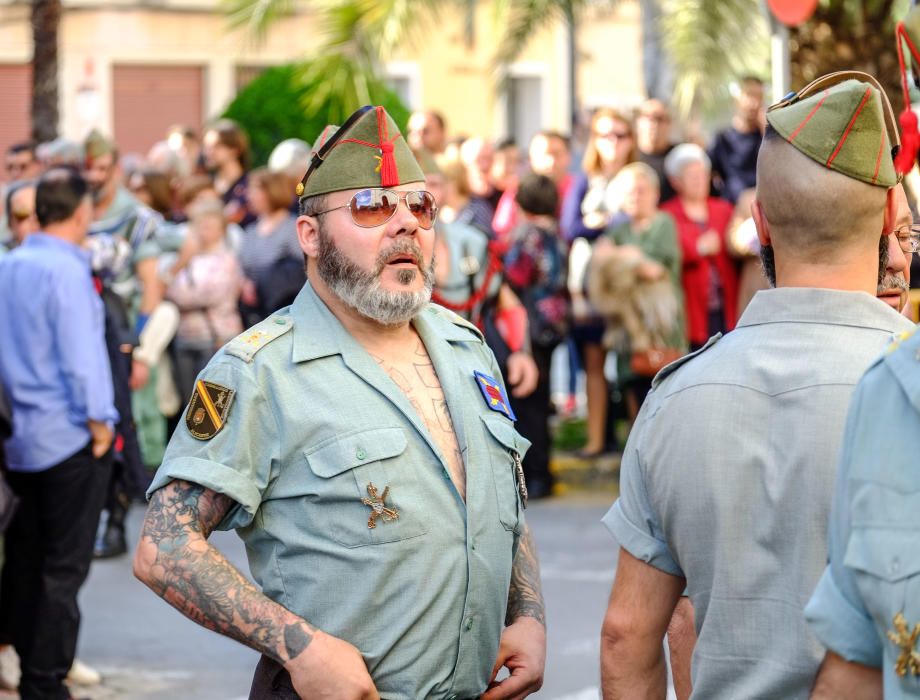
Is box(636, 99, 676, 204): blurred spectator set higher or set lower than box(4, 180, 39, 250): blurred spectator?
higher

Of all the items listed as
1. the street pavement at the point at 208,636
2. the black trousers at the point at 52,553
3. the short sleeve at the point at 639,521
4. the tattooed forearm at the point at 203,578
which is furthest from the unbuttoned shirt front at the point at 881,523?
the black trousers at the point at 52,553

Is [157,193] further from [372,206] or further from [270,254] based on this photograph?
[372,206]

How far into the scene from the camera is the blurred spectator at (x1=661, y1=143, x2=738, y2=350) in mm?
10328

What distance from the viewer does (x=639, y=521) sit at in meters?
2.84

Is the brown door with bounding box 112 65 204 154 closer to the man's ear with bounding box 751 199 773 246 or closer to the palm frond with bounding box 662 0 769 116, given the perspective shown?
the palm frond with bounding box 662 0 769 116

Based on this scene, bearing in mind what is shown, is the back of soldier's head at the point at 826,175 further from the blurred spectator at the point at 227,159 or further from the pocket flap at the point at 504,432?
the blurred spectator at the point at 227,159

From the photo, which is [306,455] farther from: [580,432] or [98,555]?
[580,432]

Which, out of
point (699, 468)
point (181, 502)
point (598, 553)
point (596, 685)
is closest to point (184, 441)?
point (181, 502)

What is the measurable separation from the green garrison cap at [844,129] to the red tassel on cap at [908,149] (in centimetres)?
7

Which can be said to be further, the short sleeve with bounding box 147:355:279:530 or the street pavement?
the street pavement

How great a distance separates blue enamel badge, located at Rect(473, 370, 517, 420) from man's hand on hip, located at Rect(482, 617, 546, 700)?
46cm

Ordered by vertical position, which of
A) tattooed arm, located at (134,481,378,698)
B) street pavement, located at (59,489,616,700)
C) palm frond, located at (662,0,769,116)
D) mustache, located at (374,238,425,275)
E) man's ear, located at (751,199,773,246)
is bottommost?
street pavement, located at (59,489,616,700)

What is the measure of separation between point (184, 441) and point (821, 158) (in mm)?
1359

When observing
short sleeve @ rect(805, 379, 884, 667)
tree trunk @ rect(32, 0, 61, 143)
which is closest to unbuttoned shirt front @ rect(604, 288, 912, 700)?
short sleeve @ rect(805, 379, 884, 667)
